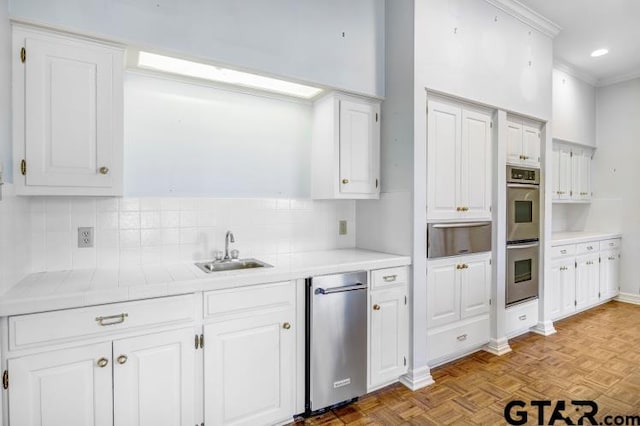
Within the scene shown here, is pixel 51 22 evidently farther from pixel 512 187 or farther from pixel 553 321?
pixel 553 321

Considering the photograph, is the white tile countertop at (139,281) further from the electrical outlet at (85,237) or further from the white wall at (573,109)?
the white wall at (573,109)

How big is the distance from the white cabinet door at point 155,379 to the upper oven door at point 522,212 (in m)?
2.93

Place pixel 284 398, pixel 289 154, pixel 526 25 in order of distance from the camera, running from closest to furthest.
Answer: pixel 284 398 → pixel 289 154 → pixel 526 25

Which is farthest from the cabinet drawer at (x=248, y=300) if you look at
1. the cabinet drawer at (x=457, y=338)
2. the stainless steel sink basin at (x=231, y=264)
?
the cabinet drawer at (x=457, y=338)

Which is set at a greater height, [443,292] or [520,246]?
[520,246]

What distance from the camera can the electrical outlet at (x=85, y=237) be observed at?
2.02m

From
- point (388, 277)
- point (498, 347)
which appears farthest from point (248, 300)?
point (498, 347)

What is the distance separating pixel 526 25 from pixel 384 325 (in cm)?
320

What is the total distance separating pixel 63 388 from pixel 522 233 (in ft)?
12.1

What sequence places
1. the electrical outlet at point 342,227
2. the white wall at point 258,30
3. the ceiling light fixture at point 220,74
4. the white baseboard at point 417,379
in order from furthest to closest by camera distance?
the electrical outlet at point 342,227 < the white baseboard at point 417,379 < the ceiling light fixture at point 220,74 < the white wall at point 258,30

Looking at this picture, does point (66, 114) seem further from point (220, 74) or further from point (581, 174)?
point (581, 174)

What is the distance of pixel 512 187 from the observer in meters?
3.23

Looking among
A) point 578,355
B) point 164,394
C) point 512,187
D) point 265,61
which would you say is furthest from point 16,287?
point 578,355

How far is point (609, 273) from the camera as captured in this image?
457cm
